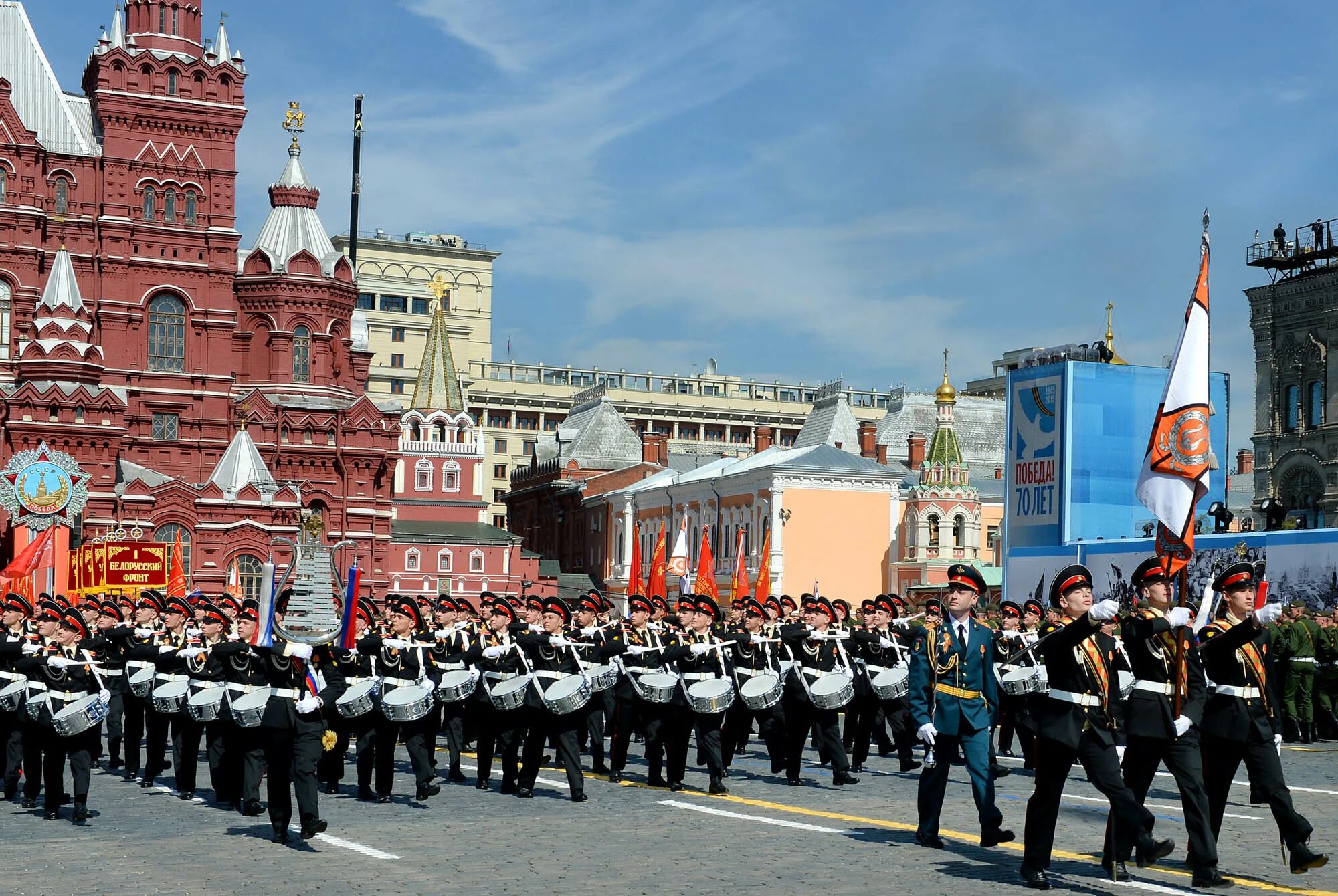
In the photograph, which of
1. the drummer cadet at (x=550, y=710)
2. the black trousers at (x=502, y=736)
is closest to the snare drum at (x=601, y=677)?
the drummer cadet at (x=550, y=710)

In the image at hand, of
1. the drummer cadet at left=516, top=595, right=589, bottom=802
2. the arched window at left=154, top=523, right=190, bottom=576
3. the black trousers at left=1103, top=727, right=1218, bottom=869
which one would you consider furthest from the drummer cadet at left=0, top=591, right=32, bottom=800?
the arched window at left=154, top=523, right=190, bottom=576

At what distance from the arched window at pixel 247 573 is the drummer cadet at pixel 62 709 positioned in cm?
4687

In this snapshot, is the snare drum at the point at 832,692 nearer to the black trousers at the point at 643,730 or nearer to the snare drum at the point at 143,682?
the black trousers at the point at 643,730

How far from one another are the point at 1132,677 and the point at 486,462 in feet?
371

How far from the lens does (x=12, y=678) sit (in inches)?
579

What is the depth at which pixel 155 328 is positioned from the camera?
64.1 meters

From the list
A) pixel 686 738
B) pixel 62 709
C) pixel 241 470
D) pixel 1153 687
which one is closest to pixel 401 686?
pixel 686 738

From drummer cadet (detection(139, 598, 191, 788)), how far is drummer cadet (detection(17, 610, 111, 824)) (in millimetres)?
1756

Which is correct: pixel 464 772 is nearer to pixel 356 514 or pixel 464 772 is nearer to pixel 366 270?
pixel 356 514

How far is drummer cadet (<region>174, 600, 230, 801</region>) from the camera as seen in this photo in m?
15.0

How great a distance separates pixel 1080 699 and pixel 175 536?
174 ft

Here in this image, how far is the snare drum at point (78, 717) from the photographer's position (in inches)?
550

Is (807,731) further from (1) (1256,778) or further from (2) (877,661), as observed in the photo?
(1) (1256,778)

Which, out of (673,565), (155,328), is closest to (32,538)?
(155,328)
